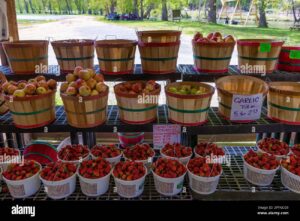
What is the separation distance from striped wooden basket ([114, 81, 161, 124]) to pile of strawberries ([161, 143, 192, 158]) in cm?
49

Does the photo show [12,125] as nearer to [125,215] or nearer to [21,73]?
[21,73]

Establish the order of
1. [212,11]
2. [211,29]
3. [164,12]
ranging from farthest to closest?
1. [212,11]
2. [211,29]
3. [164,12]

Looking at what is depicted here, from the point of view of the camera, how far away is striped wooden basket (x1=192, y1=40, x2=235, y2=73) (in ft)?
8.19

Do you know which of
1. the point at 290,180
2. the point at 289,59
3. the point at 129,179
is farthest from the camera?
the point at 289,59

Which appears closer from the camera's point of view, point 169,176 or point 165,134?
point 169,176

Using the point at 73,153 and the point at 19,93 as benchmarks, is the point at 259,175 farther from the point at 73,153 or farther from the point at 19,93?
the point at 19,93

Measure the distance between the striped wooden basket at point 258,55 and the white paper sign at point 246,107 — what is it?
49 centimetres

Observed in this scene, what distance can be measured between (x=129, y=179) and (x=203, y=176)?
682 millimetres

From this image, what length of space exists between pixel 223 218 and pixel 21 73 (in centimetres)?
249

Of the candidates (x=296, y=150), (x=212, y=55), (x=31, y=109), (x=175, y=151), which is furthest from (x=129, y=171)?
(x=296, y=150)

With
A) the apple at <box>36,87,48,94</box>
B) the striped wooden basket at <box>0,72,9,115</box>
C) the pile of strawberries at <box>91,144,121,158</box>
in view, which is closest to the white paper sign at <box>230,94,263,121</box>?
the pile of strawberries at <box>91,144,121,158</box>

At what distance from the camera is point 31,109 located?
224cm

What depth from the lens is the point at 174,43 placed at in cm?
252

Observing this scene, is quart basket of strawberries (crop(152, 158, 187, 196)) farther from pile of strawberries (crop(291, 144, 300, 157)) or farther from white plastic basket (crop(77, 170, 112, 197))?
pile of strawberries (crop(291, 144, 300, 157))
